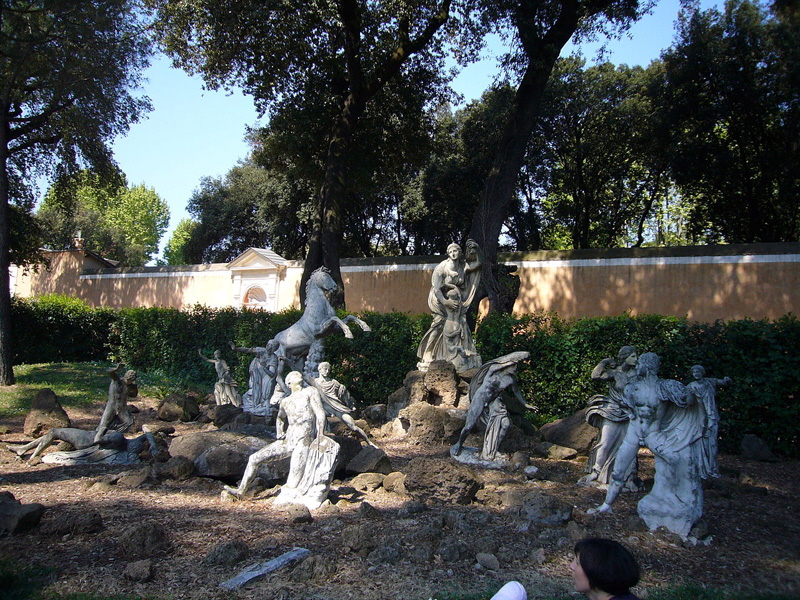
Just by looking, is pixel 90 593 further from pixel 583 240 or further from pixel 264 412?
pixel 583 240

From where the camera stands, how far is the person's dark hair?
2.72 metres

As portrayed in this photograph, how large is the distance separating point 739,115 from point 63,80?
66.3 ft

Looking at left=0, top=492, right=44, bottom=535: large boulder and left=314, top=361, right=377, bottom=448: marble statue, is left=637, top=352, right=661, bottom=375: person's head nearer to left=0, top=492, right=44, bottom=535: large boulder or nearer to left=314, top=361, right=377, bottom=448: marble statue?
left=314, top=361, right=377, bottom=448: marble statue

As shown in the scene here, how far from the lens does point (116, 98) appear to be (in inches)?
676

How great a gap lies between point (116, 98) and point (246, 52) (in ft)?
12.3

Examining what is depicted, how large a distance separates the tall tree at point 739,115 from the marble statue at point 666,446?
679 inches

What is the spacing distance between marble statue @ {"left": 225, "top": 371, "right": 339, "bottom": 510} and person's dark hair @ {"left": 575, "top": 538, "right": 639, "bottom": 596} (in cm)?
430

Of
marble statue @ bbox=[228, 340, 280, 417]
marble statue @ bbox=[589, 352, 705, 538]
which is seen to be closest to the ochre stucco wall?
marble statue @ bbox=[589, 352, 705, 538]

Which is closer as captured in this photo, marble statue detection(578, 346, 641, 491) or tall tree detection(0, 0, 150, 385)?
marble statue detection(578, 346, 641, 491)

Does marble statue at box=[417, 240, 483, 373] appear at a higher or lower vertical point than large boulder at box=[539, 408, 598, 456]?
higher

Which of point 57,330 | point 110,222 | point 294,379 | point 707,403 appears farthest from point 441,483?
point 110,222

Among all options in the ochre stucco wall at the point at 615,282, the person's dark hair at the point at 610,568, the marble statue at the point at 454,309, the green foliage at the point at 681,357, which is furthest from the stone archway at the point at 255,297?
the person's dark hair at the point at 610,568

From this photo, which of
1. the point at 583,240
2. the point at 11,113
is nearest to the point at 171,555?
the point at 11,113

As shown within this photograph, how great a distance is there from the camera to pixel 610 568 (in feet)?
8.96
